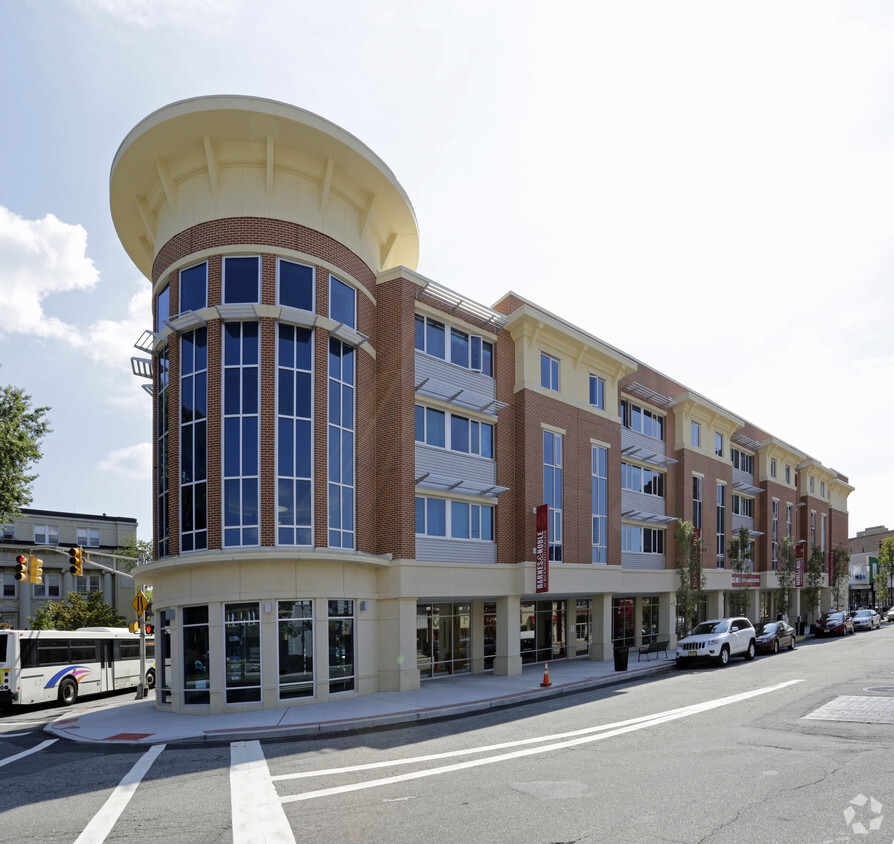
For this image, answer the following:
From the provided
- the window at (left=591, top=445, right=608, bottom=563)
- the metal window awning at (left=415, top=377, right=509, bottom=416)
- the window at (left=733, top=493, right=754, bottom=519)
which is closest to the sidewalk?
the window at (left=591, top=445, right=608, bottom=563)

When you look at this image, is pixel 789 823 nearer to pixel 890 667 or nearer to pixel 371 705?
pixel 371 705

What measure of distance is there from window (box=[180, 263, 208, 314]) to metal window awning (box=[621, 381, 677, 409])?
2145 cm

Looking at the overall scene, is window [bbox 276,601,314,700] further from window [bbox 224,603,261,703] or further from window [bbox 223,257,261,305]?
window [bbox 223,257,261,305]

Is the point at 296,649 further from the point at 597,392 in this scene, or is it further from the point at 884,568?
the point at 884,568

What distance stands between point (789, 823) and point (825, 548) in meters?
64.5

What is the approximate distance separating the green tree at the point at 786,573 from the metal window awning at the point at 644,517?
1803cm

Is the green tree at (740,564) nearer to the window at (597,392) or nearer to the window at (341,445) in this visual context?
the window at (597,392)

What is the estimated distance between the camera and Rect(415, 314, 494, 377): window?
25.8 meters

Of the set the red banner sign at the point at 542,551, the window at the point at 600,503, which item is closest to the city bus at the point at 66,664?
Result: the red banner sign at the point at 542,551

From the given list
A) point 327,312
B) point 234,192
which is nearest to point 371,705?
point 327,312

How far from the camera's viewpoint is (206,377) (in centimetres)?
2138

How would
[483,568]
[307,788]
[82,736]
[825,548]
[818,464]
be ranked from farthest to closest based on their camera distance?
[825,548], [818,464], [483,568], [82,736], [307,788]

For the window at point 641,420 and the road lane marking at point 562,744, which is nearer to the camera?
the road lane marking at point 562,744

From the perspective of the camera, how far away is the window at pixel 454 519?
82.2ft
